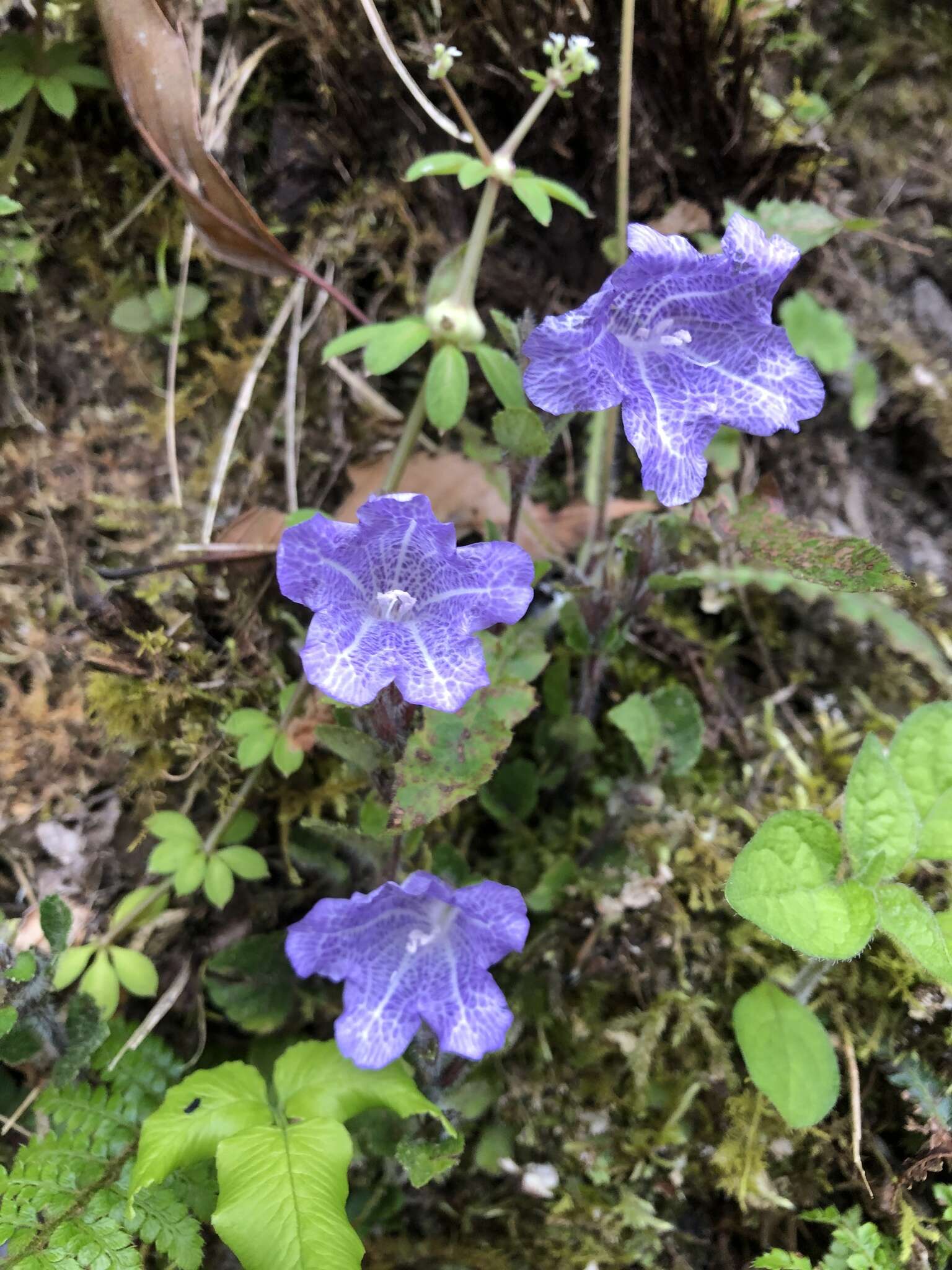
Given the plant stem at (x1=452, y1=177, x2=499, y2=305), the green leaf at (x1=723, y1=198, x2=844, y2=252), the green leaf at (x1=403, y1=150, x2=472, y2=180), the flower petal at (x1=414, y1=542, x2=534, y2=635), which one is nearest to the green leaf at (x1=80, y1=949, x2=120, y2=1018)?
the flower petal at (x1=414, y1=542, x2=534, y2=635)

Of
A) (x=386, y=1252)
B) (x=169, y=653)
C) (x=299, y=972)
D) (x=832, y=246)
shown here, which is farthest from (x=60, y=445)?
(x=832, y=246)

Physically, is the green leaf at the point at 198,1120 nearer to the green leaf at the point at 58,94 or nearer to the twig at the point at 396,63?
the twig at the point at 396,63

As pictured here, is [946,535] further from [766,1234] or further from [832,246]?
[766,1234]

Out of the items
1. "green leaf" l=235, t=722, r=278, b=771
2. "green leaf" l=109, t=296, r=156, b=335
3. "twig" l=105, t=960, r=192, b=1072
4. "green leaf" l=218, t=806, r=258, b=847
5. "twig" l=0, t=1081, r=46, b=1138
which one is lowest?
"twig" l=0, t=1081, r=46, b=1138

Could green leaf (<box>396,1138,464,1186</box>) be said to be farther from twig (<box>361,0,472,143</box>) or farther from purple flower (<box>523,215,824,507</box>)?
twig (<box>361,0,472,143</box>)

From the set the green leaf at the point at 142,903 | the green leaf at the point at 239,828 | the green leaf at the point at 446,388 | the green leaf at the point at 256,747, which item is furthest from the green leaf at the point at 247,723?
the green leaf at the point at 446,388

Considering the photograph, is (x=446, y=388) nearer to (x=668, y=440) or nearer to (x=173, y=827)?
(x=668, y=440)
